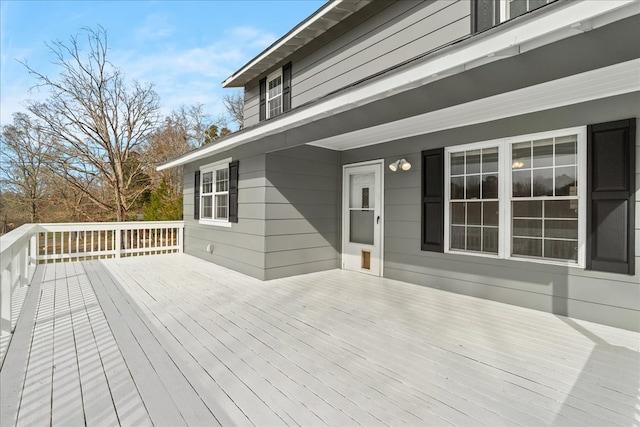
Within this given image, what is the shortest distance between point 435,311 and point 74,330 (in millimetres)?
3705

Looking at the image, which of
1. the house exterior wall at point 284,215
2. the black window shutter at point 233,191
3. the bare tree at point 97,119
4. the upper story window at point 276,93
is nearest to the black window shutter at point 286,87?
the upper story window at point 276,93

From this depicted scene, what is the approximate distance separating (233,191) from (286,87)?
2.81m

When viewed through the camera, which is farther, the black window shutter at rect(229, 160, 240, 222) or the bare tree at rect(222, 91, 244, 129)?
the bare tree at rect(222, 91, 244, 129)

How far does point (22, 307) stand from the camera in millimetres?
3555

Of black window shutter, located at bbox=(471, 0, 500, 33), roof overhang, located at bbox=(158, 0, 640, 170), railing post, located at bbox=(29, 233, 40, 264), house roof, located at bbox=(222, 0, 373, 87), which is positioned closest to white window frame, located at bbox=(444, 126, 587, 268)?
roof overhang, located at bbox=(158, 0, 640, 170)

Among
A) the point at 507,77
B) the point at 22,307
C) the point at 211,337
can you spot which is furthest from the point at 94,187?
the point at 507,77

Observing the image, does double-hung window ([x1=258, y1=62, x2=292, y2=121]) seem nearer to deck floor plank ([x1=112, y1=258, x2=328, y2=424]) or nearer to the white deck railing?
the white deck railing

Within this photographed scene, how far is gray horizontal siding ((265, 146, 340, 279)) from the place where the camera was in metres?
4.91

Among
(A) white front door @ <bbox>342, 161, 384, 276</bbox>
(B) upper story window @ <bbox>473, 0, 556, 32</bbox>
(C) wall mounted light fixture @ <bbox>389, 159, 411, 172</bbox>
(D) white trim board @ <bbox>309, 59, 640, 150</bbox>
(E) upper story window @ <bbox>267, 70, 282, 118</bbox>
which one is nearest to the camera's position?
(D) white trim board @ <bbox>309, 59, 640, 150</bbox>

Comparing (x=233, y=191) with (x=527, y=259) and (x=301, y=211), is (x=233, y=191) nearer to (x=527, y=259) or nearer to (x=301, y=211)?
(x=301, y=211)

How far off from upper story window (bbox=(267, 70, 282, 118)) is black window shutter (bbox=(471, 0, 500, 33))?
4263 mm

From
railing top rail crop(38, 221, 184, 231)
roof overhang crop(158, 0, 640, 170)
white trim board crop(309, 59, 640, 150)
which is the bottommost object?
railing top rail crop(38, 221, 184, 231)

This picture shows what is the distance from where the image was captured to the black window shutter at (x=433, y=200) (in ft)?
14.1

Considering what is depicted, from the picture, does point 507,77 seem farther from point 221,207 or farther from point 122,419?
point 221,207
